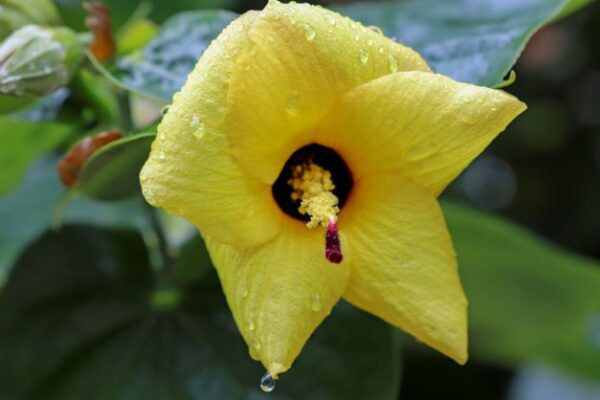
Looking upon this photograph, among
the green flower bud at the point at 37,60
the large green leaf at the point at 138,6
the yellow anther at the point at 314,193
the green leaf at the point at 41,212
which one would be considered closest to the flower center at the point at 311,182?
the yellow anther at the point at 314,193

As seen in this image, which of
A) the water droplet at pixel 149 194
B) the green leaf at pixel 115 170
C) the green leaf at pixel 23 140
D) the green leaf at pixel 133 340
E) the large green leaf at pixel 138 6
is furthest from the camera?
the large green leaf at pixel 138 6

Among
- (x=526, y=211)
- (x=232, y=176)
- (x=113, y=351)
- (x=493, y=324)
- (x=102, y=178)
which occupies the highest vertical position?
(x=232, y=176)

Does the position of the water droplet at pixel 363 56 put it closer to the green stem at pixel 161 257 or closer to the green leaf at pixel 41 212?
the green stem at pixel 161 257

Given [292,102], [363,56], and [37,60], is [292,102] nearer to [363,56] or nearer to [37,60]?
[363,56]

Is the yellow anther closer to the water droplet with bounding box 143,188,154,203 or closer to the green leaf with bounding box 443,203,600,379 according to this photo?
the water droplet with bounding box 143,188,154,203

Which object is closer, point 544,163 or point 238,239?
point 238,239

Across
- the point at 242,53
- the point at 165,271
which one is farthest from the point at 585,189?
the point at 242,53

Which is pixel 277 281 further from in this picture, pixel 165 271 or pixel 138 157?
pixel 165 271
